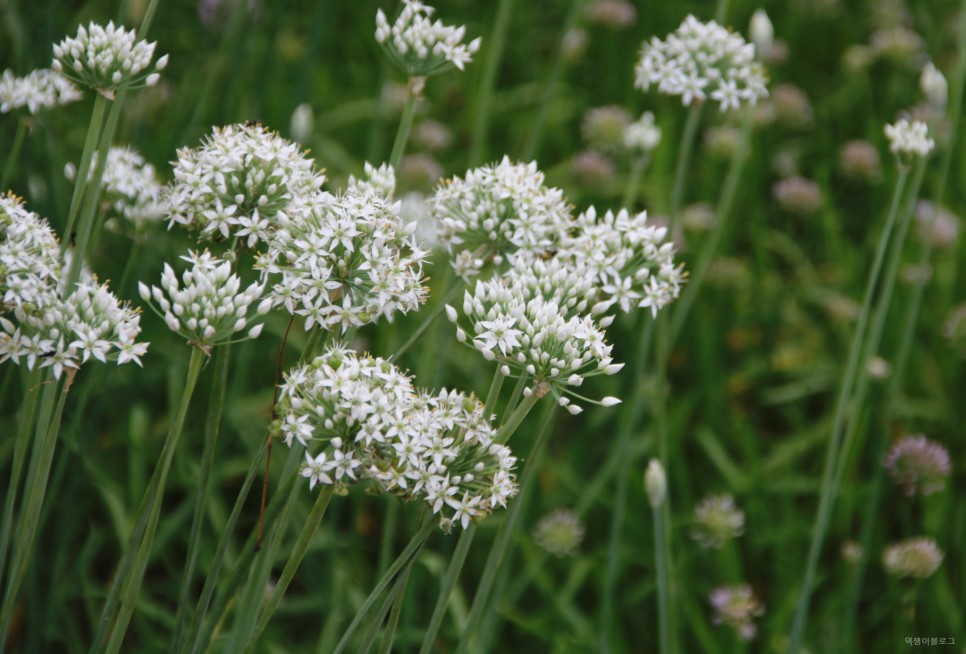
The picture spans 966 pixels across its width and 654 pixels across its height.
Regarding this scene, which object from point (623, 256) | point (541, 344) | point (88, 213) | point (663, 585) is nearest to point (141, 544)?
point (88, 213)

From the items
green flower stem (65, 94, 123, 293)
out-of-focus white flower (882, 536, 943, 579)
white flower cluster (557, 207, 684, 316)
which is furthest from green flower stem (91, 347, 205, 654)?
out-of-focus white flower (882, 536, 943, 579)

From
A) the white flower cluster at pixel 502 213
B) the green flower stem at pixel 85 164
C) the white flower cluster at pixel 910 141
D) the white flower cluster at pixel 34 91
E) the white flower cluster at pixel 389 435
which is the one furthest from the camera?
the white flower cluster at pixel 910 141

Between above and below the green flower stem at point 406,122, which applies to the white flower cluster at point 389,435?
below

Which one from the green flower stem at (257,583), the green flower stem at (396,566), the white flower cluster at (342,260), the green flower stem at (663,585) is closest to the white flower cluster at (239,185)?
the white flower cluster at (342,260)

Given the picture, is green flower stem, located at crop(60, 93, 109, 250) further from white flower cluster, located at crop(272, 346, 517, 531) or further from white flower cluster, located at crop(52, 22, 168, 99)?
white flower cluster, located at crop(272, 346, 517, 531)

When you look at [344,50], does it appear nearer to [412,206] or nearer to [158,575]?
[412,206]

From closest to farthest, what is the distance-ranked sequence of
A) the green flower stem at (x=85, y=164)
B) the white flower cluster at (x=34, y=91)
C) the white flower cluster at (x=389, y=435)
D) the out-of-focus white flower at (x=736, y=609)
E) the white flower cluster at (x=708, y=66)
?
the white flower cluster at (x=389, y=435) < the green flower stem at (x=85, y=164) < the white flower cluster at (x=34, y=91) < the white flower cluster at (x=708, y=66) < the out-of-focus white flower at (x=736, y=609)

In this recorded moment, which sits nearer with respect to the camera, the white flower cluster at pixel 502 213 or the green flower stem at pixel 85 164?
the green flower stem at pixel 85 164

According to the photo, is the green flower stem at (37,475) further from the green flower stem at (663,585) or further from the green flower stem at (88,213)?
the green flower stem at (663,585)

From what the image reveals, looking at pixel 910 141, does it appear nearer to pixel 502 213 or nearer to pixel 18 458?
pixel 502 213
